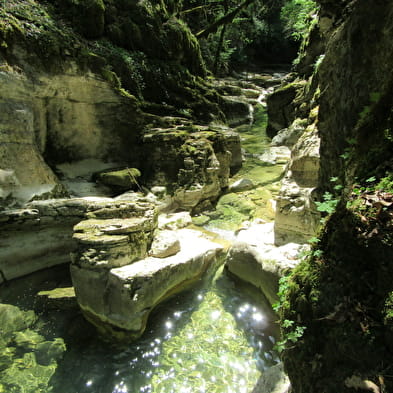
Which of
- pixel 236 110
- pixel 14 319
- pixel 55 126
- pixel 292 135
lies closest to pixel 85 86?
pixel 55 126

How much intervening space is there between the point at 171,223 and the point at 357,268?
5.16 meters

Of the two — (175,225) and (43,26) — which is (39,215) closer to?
(175,225)

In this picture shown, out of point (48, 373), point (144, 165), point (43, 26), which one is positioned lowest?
point (48, 373)

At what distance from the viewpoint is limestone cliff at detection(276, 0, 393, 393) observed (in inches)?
57.4

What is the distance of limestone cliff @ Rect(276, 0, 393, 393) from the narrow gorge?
0.01 metres

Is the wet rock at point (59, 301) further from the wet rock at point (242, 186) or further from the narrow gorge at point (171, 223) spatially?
the wet rock at point (242, 186)

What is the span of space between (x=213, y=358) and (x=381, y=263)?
285cm

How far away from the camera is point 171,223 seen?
645 centimetres

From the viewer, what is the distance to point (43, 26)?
21.4 feet

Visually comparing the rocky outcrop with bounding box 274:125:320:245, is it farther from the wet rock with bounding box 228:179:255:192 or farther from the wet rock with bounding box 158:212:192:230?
the wet rock with bounding box 228:179:255:192

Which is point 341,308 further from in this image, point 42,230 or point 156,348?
point 42,230

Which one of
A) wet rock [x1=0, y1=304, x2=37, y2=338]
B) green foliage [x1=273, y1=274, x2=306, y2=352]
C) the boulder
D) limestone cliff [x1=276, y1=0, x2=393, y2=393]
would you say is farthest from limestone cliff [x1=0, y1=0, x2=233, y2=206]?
limestone cliff [x1=276, y1=0, x2=393, y2=393]

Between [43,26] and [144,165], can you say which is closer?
[43,26]

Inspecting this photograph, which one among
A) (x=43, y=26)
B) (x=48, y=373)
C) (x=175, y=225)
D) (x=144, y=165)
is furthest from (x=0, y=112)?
(x=48, y=373)
